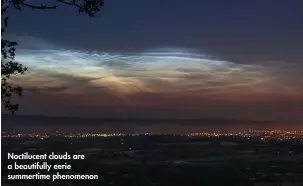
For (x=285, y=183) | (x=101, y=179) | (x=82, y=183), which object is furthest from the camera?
(x=285, y=183)

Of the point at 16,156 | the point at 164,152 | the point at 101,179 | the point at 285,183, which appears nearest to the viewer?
the point at 16,156

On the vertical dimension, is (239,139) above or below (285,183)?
above

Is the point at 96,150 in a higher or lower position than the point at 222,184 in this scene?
higher

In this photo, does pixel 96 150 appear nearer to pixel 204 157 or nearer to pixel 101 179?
pixel 101 179

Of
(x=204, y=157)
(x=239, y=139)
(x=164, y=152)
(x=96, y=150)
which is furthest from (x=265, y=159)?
(x=96, y=150)

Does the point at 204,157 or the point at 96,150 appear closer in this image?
the point at 96,150

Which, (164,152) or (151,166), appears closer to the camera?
(151,166)

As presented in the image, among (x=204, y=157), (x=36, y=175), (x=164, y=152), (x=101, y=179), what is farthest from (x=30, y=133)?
(x=204, y=157)

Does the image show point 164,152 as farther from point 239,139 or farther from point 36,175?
point 36,175

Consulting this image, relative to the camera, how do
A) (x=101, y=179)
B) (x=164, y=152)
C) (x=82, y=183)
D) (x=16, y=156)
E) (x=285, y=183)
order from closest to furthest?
(x=16, y=156) → (x=82, y=183) → (x=101, y=179) → (x=285, y=183) → (x=164, y=152)
